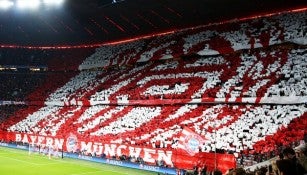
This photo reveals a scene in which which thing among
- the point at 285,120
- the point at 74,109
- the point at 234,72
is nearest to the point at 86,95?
the point at 74,109

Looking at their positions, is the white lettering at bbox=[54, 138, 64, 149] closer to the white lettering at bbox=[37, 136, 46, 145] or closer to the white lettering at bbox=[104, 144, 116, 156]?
the white lettering at bbox=[37, 136, 46, 145]

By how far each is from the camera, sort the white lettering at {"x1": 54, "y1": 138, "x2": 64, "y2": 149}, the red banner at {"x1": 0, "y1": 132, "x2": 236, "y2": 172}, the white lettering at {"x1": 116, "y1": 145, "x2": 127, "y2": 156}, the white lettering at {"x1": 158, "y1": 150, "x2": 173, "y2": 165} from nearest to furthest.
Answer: the red banner at {"x1": 0, "y1": 132, "x2": 236, "y2": 172}
the white lettering at {"x1": 158, "y1": 150, "x2": 173, "y2": 165}
the white lettering at {"x1": 116, "y1": 145, "x2": 127, "y2": 156}
the white lettering at {"x1": 54, "y1": 138, "x2": 64, "y2": 149}

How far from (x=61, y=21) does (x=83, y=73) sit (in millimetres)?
7152

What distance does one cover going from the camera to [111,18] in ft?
139

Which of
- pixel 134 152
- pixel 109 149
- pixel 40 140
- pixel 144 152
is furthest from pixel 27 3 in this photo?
pixel 144 152

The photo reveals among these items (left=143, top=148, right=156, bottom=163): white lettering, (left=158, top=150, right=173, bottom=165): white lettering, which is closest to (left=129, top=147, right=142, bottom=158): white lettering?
(left=143, top=148, right=156, bottom=163): white lettering

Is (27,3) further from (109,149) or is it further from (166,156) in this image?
(166,156)

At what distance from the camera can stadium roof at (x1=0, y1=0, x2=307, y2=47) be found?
3609cm

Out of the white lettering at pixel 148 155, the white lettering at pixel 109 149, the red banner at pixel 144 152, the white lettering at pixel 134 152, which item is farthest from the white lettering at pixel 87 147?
the white lettering at pixel 148 155

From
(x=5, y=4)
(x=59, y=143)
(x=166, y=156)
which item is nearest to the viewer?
(x=166, y=156)

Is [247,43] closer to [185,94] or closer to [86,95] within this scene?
[185,94]

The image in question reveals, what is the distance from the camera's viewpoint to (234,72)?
106 ft

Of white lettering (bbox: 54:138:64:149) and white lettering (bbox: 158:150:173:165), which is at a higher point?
white lettering (bbox: 54:138:64:149)

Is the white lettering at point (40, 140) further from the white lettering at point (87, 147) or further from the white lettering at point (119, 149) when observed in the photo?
the white lettering at point (119, 149)
